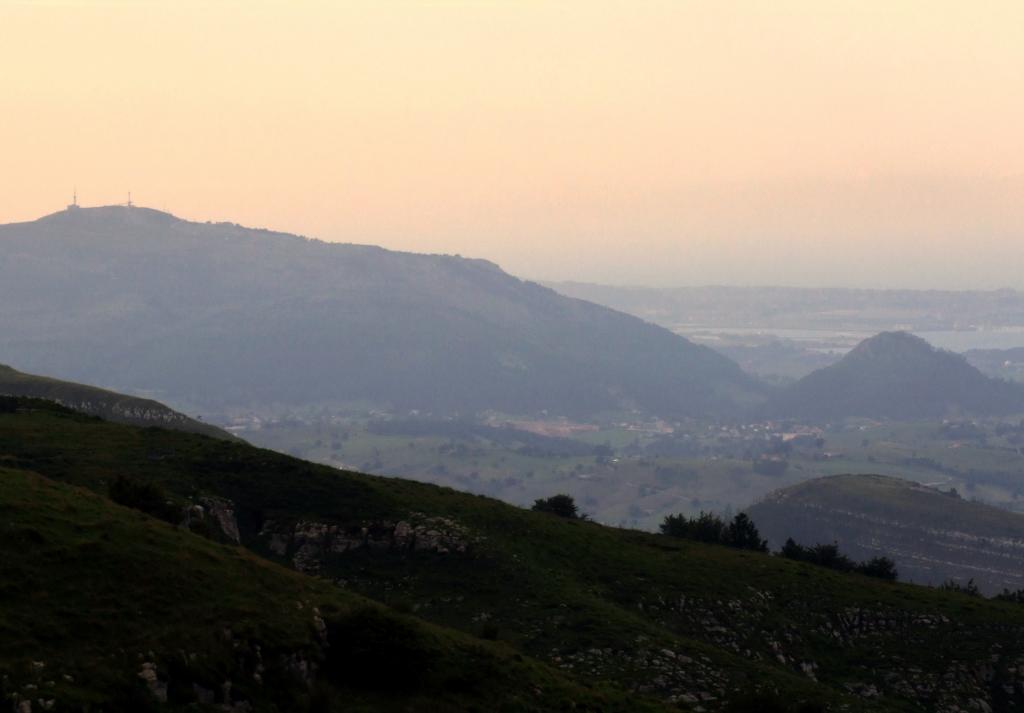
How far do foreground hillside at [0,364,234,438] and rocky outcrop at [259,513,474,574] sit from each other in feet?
296

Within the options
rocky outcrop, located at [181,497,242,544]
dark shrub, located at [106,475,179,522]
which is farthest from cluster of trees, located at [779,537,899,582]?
dark shrub, located at [106,475,179,522]

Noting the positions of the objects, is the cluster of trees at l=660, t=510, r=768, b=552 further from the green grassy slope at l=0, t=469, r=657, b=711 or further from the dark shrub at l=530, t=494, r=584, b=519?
the green grassy slope at l=0, t=469, r=657, b=711

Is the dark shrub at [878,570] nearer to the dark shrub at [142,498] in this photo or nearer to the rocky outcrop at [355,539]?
the rocky outcrop at [355,539]

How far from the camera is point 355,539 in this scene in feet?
230

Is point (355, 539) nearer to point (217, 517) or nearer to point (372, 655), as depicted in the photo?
point (217, 517)

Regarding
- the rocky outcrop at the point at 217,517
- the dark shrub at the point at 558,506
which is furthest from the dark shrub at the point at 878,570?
the rocky outcrop at the point at 217,517

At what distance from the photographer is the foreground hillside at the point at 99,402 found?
158 m

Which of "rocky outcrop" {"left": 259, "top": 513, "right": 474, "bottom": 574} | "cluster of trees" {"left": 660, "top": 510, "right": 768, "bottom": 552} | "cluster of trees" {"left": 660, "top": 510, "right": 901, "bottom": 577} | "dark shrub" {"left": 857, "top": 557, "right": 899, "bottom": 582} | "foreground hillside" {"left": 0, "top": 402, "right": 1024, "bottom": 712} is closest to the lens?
"foreground hillside" {"left": 0, "top": 402, "right": 1024, "bottom": 712}

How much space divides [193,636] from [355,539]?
104ft

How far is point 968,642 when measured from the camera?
6919 cm

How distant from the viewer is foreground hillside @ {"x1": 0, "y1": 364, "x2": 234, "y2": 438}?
15812cm

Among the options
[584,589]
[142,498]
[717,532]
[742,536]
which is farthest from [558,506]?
[142,498]

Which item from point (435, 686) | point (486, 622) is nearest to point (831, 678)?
point (486, 622)

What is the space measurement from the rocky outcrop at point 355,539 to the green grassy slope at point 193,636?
19.9 meters
